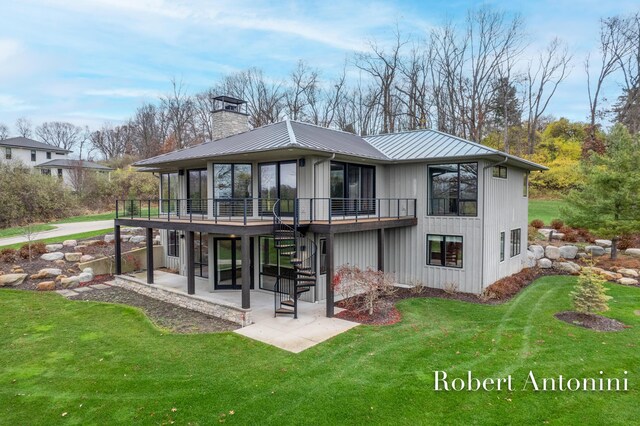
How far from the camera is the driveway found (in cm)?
1894

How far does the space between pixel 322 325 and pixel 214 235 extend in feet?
17.5

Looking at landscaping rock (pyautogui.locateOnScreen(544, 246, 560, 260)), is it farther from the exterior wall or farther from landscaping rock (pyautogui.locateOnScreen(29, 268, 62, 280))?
landscaping rock (pyautogui.locateOnScreen(29, 268, 62, 280))

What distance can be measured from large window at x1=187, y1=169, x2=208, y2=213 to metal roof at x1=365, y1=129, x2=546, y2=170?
717cm

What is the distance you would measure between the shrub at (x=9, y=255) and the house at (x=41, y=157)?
23118 millimetres

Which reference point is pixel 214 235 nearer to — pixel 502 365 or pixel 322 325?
pixel 322 325

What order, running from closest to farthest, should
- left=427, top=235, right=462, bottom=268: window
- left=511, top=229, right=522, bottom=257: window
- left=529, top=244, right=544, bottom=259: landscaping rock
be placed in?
left=427, top=235, right=462, bottom=268: window, left=511, top=229, right=522, bottom=257: window, left=529, top=244, right=544, bottom=259: landscaping rock

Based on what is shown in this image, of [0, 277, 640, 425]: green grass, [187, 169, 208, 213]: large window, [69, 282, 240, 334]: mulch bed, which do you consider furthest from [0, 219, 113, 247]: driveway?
[0, 277, 640, 425]: green grass

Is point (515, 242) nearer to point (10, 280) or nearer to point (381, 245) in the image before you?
point (381, 245)

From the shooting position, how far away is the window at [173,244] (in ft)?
53.6

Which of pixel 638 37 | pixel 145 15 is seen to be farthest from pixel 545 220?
pixel 145 15

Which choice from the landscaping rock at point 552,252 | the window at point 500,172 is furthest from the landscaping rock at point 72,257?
the landscaping rock at point 552,252

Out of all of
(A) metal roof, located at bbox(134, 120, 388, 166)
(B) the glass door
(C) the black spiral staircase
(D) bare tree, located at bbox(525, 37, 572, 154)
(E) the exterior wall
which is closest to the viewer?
(C) the black spiral staircase

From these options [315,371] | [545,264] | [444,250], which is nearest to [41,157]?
[444,250]

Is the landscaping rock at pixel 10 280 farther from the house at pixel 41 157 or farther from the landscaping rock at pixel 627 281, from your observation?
the house at pixel 41 157
